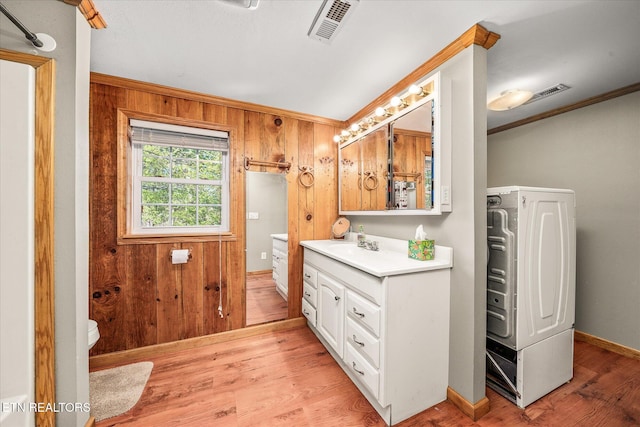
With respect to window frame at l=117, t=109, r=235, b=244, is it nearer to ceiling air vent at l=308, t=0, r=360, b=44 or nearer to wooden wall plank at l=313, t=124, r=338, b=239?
wooden wall plank at l=313, t=124, r=338, b=239

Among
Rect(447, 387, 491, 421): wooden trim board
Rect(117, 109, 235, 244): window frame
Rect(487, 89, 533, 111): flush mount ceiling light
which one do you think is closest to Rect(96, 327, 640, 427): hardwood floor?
Rect(447, 387, 491, 421): wooden trim board

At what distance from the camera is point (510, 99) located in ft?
7.19

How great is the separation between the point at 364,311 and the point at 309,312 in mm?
995

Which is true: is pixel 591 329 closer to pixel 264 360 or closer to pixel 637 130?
pixel 637 130

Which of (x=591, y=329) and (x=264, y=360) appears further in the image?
(x=591, y=329)

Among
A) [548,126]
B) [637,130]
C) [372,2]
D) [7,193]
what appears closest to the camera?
[7,193]

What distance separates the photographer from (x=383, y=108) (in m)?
2.01

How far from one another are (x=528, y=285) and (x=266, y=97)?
252cm

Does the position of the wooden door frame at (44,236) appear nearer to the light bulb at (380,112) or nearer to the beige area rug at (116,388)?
the beige area rug at (116,388)

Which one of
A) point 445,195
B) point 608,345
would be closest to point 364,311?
point 445,195

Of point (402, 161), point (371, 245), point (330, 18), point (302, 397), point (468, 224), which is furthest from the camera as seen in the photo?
point (371, 245)

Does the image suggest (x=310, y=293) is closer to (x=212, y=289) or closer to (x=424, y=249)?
(x=212, y=289)

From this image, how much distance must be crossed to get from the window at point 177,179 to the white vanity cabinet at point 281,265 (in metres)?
0.56

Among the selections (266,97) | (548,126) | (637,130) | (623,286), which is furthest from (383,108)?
(623,286)
